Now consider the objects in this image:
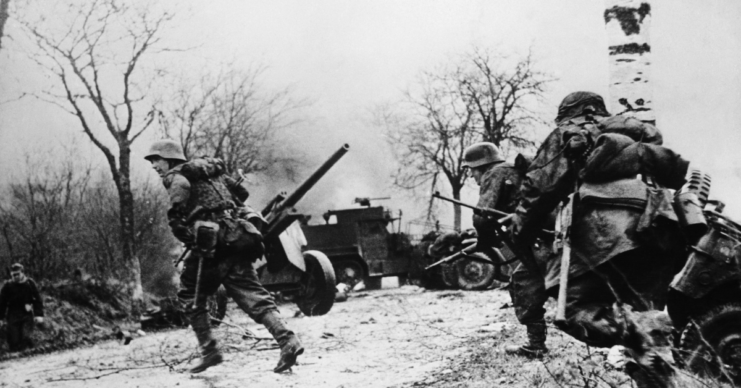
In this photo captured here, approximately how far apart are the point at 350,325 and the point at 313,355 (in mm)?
2509

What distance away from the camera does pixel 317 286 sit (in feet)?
34.1

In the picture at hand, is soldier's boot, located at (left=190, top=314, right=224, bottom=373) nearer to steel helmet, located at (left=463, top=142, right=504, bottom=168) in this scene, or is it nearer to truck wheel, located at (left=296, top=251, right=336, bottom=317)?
steel helmet, located at (left=463, top=142, right=504, bottom=168)

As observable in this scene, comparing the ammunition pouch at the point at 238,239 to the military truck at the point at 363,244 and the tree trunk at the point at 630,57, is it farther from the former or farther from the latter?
the military truck at the point at 363,244

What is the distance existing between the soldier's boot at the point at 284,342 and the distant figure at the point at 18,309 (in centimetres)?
642

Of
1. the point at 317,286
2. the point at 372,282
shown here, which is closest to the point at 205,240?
the point at 317,286

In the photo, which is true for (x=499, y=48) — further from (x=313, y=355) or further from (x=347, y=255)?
(x=313, y=355)

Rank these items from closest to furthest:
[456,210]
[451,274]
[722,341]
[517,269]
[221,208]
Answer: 1. [722,341]
2. [517,269]
3. [221,208]
4. [451,274]
5. [456,210]

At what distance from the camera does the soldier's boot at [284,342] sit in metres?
5.21

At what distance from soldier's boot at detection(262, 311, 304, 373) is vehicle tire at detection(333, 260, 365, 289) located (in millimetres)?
11764

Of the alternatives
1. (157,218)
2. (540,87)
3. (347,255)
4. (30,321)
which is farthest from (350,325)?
(157,218)

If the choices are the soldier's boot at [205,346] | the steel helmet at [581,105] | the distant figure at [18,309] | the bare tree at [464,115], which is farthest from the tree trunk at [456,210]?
the steel helmet at [581,105]

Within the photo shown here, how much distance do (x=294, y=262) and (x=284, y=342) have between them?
15.8ft

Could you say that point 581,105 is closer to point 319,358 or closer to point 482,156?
point 482,156

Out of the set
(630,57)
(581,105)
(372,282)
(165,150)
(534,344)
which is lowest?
(534,344)
